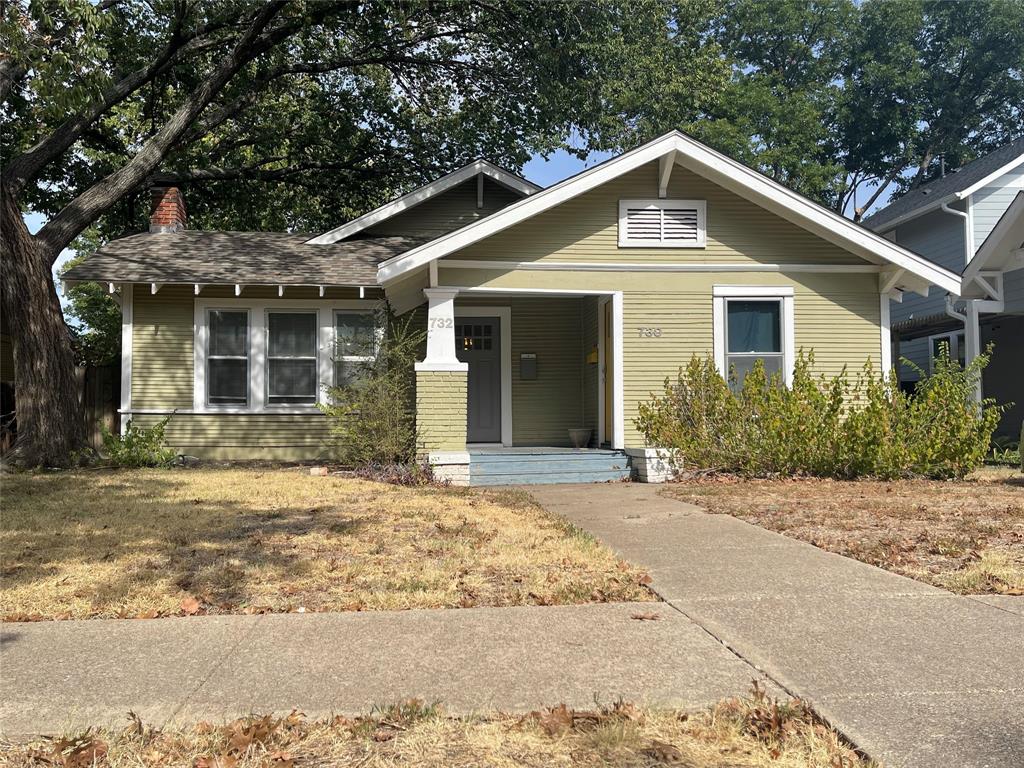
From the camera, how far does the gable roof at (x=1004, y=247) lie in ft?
47.5

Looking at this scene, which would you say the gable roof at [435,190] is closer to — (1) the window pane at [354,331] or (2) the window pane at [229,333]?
(1) the window pane at [354,331]

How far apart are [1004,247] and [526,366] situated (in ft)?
27.8

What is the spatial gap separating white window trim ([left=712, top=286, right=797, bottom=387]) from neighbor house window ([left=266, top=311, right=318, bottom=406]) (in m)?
6.71

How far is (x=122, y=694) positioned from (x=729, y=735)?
2387mm

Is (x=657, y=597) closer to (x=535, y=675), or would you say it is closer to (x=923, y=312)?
(x=535, y=675)

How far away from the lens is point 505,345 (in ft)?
48.5

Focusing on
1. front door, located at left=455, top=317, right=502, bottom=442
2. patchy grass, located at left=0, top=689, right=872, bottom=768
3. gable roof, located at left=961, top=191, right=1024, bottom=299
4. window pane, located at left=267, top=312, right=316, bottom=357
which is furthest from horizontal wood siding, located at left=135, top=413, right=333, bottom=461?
patchy grass, located at left=0, top=689, right=872, bottom=768

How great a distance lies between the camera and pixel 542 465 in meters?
12.3

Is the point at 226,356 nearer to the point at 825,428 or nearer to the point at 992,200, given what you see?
the point at 825,428

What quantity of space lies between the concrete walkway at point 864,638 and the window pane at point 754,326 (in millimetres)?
6026

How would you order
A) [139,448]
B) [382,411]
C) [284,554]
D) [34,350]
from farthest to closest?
[139,448] → [34,350] → [382,411] → [284,554]

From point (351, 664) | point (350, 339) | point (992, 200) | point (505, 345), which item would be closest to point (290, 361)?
point (350, 339)

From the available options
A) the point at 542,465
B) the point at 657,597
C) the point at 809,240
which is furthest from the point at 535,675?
the point at 809,240

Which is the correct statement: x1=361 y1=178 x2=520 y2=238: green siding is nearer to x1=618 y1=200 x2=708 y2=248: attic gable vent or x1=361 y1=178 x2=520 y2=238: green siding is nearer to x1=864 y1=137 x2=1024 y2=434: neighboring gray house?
x1=618 y1=200 x2=708 y2=248: attic gable vent
